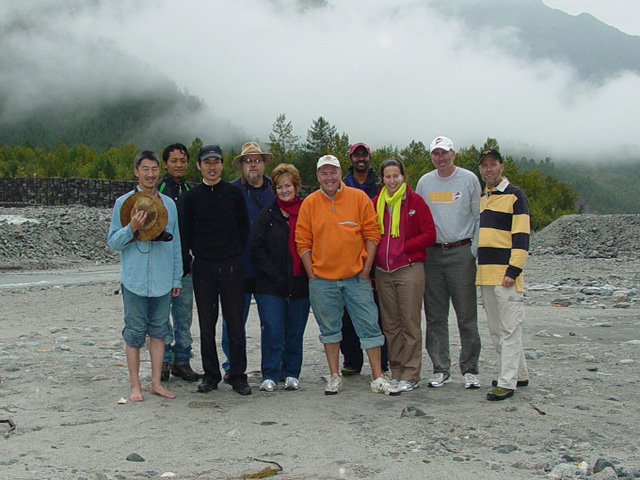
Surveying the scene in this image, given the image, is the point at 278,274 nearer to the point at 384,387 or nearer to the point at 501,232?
the point at 384,387

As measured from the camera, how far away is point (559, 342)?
29.1 ft

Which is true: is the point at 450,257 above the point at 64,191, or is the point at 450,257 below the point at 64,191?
below

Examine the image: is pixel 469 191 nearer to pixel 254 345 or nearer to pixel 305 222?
pixel 305 222

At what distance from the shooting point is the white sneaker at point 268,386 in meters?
6.31

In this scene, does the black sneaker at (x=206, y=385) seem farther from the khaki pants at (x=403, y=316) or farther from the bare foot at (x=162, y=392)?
the khaki pants at (x=403, y=316)

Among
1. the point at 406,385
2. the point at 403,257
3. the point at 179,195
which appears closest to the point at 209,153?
the point at 179,195

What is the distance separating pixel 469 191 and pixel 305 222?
1594 millimetres

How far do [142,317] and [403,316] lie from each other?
94.5 inches

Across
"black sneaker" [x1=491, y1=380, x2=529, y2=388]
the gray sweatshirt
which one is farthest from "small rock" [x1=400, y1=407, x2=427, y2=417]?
the gray sweatshirt

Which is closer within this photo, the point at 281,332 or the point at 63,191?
the point at 281,332

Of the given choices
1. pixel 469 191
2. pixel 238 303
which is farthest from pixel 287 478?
pixel 469 191

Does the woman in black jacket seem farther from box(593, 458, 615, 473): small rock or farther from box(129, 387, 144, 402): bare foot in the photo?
box(593, 458, 615, 473): small rock

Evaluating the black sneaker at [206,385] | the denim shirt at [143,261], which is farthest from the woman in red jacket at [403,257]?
the denim shirt at [143,261]

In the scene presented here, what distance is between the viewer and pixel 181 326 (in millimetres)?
6707
